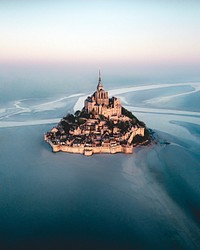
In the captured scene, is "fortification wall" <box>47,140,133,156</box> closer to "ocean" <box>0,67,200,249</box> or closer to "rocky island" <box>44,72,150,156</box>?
"rocky island" <box>44,72,150,156</box>

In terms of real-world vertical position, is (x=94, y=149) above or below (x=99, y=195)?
above

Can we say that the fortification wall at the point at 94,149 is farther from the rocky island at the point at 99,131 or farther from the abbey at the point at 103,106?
the abbey at the point at 103,106

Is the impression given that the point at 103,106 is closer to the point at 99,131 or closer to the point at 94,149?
the point at 99,131

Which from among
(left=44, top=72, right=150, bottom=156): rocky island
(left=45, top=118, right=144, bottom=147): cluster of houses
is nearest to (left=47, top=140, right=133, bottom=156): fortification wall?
(left=44, top=72, right=150, bottom=156): rocky island

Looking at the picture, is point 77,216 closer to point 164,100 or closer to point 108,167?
point 108,167

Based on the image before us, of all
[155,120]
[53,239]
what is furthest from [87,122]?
[53,239]

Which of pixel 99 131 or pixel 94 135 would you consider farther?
pixel 99 131

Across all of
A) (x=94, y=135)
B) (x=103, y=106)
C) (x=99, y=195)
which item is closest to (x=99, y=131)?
(x=94, y=135)

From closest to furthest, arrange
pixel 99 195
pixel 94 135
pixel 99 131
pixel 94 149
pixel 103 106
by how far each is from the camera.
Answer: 1. pixel 99 195
2. pixel 94 149
3. pixel 94 135
4. pixel 99 131
5. pixel 103 106
